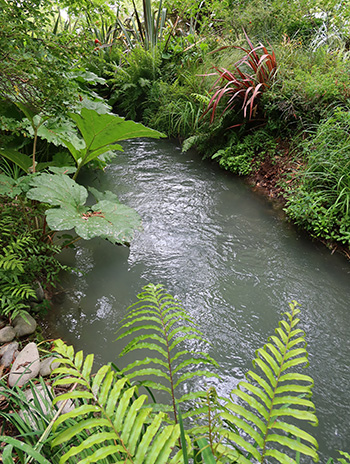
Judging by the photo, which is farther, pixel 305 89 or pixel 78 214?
pixel 305 89

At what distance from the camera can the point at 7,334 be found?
1399 millimetres

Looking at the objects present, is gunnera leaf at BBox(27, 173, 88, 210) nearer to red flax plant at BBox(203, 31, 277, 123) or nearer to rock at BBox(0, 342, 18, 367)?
rock at BBox(0, 342, 18, 367)

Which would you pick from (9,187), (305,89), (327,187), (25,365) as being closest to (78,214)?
(9,187)

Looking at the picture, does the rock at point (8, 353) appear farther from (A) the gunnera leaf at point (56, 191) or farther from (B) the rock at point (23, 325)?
(A) the gunnera leaf at point (56, 191)

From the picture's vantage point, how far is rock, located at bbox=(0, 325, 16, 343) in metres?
1.38

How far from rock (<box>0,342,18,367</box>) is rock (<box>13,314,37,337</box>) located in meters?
0.09

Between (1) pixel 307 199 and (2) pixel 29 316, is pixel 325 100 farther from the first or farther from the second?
(2) pixel 29 316

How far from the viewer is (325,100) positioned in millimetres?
2793

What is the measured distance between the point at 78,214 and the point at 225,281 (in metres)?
1.16

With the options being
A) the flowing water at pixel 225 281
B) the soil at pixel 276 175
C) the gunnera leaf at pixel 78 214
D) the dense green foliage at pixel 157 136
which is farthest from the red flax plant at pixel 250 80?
the gunnera leaf at pixel 78 214

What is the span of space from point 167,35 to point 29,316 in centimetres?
525

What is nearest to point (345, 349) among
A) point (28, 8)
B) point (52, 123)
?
point (52, 123)

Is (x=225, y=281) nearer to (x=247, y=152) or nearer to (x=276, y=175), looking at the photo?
(x=276, y=175)

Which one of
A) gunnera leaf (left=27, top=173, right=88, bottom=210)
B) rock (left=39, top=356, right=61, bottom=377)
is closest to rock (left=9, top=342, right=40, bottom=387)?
rock (left=39, top=356, right=61, bottom=377)
